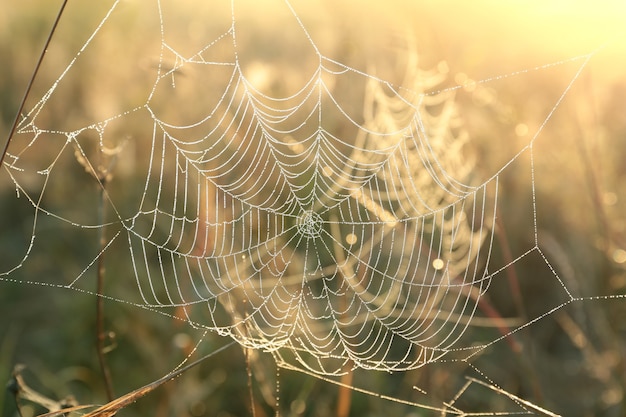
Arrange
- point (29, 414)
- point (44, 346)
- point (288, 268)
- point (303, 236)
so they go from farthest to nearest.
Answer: point (303, 236)
point (44, 346)
point (288, 268)
point (29, 414)

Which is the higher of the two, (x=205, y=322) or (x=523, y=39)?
(x=523, y=39)

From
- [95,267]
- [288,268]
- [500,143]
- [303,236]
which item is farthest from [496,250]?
[95,267]

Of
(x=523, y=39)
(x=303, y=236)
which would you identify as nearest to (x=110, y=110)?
(x=303, y=236)

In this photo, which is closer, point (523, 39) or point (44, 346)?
point (44, 346)

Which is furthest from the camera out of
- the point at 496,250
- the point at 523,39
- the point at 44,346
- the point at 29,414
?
the point at 523,39

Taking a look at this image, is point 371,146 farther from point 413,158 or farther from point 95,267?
point 95,267

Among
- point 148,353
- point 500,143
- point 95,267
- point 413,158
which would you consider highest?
point 500,143
